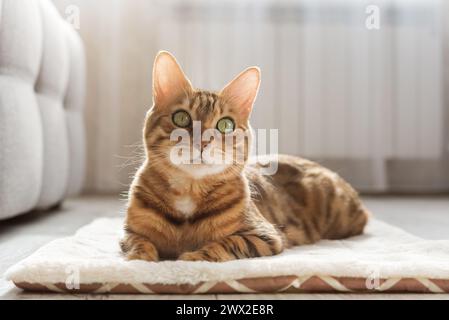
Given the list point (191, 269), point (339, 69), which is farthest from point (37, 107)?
point (339, 69)

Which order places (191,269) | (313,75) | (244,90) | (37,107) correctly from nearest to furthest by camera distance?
(191,269) < (244,90) < (37,107) < (313,75)

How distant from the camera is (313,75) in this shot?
3242 millimetres

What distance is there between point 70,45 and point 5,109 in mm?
1060

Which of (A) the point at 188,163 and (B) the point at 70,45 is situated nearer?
(A) the point at 188,163

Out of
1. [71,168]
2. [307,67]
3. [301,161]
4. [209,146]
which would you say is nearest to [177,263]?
[209,146]

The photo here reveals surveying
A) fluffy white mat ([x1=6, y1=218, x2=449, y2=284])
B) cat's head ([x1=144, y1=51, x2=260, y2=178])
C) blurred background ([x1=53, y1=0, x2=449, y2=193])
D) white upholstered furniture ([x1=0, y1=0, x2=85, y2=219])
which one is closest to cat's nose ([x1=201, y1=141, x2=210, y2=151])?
cat's head ([x1=144, y1=51, x2=260, y2=178])

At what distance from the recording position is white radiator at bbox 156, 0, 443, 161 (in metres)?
3.20

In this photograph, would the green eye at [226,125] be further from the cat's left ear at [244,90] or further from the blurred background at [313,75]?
the blurred background at [313,75]

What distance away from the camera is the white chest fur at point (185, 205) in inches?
43.1

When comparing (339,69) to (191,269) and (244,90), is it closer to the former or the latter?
(244,90)

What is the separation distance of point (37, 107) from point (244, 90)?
3.42 ft

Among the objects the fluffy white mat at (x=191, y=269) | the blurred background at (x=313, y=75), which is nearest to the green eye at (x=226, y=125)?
the fluffy white mat at (x=191, y=269)

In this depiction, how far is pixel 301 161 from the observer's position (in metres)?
1.66
